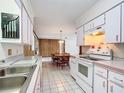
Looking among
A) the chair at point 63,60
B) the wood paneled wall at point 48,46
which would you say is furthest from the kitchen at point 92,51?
the wood paneled wall at point 48,46

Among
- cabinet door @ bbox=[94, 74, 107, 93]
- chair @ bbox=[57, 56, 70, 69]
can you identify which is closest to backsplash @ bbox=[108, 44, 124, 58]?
cabinet door @ bbox=[94, 74, 107, 93]

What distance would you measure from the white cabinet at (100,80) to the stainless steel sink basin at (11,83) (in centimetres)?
137

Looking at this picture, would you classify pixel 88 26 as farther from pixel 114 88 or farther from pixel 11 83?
pixel 11 83

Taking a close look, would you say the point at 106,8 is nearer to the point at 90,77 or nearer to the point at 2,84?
the point at 90,77

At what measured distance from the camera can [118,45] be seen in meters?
2.61

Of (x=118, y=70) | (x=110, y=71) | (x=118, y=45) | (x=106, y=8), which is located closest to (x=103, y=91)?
(x=110, y=71)

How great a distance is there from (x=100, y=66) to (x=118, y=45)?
0.85 metres

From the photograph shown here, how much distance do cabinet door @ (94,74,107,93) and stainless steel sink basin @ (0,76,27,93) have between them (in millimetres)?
1387

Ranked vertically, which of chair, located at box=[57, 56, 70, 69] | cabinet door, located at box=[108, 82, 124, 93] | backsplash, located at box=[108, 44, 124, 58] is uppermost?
backsplash, located at box=[108, 44, 124, 58]

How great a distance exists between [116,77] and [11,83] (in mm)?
1440

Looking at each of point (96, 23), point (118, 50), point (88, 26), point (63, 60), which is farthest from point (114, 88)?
point (63, 60)

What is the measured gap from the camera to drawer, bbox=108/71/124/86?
1560 mm

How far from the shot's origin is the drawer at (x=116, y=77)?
1.56m

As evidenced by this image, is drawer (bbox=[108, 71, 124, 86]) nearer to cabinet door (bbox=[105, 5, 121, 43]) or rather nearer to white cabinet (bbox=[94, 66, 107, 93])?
white cabinet (bbox=[94, 66, 107, 93])
